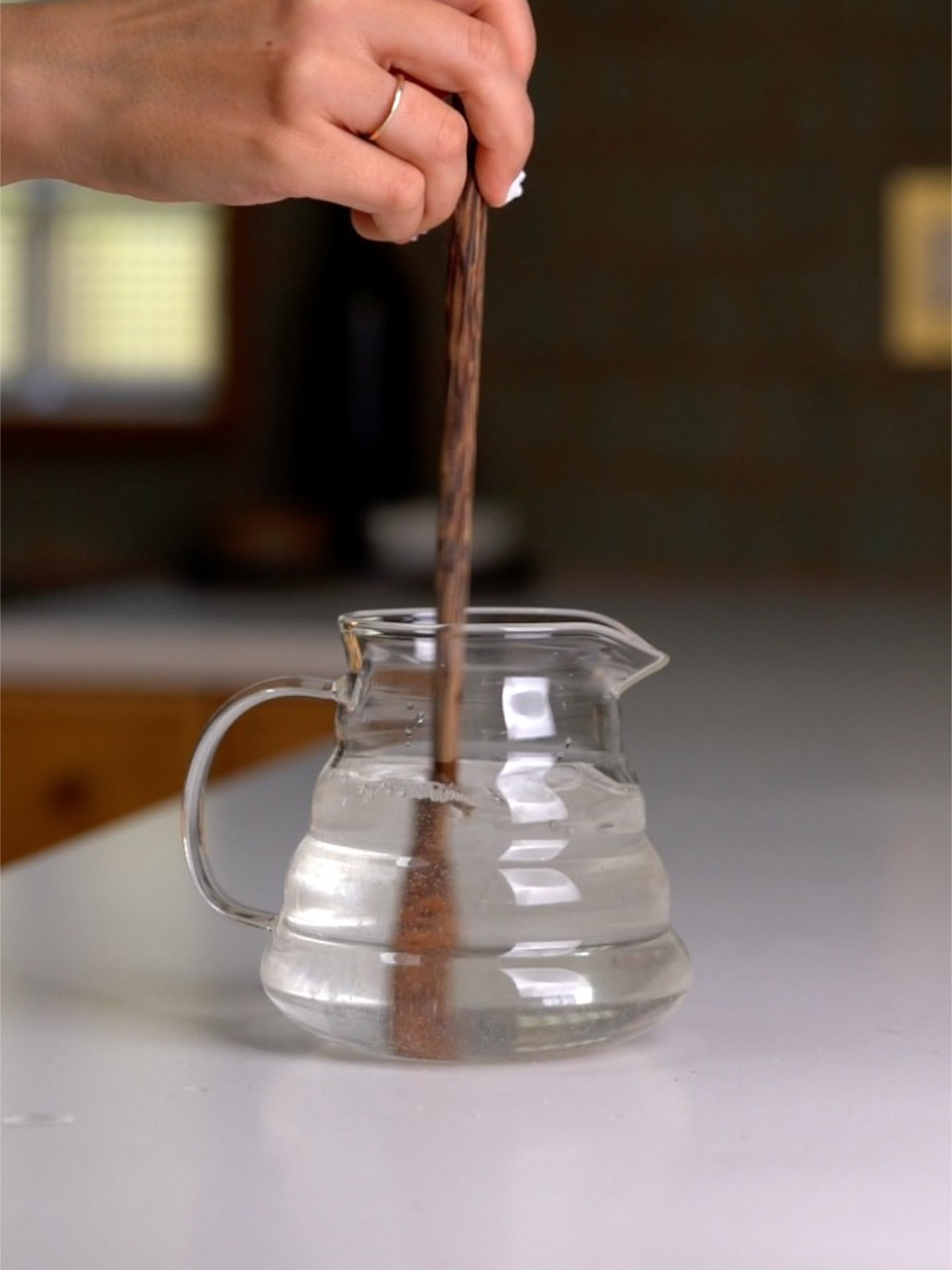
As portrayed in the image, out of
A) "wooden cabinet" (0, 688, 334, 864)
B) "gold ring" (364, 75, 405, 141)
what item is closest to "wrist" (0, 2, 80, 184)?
"gold ring" (364, 75, 405, 141)

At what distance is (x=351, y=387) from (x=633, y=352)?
44 cm

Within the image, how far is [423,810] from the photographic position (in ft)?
1.80

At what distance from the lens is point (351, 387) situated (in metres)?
2.93

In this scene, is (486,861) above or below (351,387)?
below

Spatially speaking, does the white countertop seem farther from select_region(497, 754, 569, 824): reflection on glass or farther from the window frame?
the window frame

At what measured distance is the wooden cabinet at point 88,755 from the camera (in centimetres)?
189

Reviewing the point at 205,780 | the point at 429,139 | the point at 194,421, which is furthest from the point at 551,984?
the point at 194,421

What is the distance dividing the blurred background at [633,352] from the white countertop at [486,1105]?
193 centimetres

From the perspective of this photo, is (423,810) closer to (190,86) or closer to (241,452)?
(190,86)

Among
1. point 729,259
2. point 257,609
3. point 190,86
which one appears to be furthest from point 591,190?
point 190,86

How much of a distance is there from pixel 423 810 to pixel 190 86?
11.7 inches

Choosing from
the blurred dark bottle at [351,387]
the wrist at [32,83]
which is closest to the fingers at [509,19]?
the wrist at [32,83]

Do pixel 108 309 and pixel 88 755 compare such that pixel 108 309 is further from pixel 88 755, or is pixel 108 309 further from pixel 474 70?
pixel 474 70

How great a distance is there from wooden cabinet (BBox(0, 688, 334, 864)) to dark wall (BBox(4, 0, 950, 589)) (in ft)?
3.71
